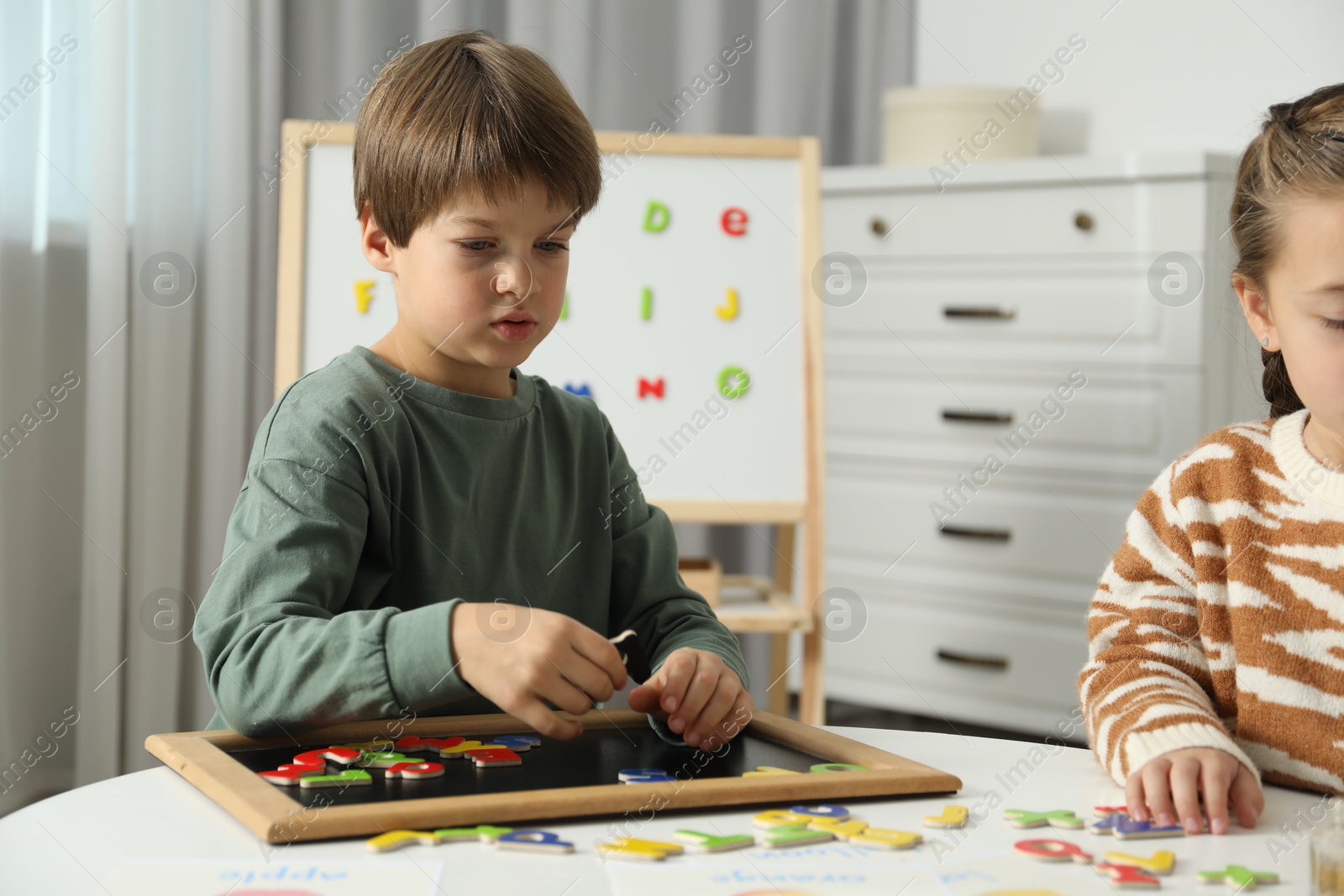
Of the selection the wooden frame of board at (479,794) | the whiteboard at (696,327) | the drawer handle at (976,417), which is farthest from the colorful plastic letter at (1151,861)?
the drawer handle at (976,417)

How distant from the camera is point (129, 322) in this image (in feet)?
7.04

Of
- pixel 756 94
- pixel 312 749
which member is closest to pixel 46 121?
pixel 756 94

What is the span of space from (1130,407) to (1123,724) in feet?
5.04

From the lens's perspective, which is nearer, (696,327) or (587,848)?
(587,848)

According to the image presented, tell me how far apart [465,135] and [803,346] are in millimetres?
1165

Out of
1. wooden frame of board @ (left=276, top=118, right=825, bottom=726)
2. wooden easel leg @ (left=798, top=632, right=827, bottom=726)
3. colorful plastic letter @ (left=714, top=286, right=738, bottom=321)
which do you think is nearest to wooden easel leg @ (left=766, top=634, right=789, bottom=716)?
wooden frame of board @ (left=276, top=118, right=825, bottom=726)

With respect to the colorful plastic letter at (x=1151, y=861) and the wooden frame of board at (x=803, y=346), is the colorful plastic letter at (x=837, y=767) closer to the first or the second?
the colorful plastic letter at (x=1151, y=861)

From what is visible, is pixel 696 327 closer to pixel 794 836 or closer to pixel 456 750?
pixel 456 750

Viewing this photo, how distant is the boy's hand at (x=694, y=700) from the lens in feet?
2.54

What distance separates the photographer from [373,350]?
3.31 ft

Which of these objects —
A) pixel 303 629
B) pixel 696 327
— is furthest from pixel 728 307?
pixel 303 629

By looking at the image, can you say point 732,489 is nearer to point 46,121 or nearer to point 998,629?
point 998,629

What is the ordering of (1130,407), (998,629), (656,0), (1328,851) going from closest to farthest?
(1328,851) < (1130,407) < (998,629) < (656,0)

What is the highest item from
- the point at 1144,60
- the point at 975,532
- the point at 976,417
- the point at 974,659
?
the point at 1144,60
